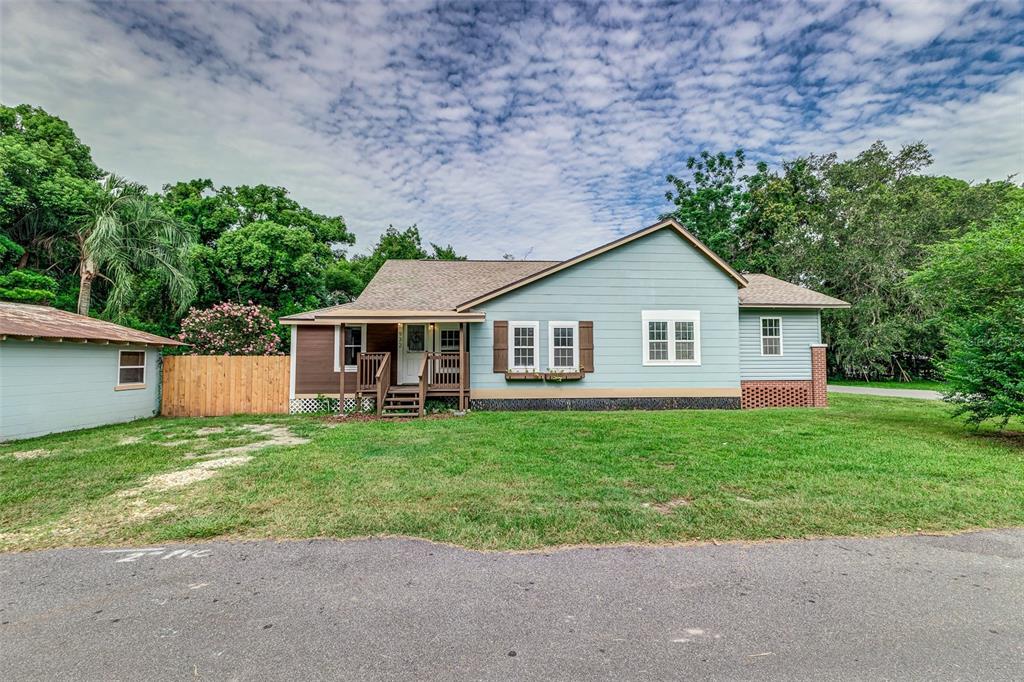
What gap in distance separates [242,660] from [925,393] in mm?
21619

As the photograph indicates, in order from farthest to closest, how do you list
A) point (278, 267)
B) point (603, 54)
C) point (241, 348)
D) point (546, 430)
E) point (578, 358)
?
point (278, 267) → point (241, 348) → point (578, 358) → point (603, 54) → point (546, 430)

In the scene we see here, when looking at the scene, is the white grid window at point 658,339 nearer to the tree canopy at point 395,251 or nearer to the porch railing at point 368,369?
the porch railing at point 368,369

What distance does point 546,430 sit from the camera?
9055 millimetres

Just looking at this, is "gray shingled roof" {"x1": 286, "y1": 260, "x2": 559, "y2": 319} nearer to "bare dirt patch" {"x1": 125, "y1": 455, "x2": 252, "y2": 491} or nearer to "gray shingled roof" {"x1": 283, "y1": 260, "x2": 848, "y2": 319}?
"gray shingled roof" {"x1": 283, "y1": 260, "x2": 848, "y2": 319}

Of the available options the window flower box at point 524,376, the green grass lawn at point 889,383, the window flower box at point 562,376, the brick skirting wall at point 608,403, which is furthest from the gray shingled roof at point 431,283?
the green grass lawn at point 889,383

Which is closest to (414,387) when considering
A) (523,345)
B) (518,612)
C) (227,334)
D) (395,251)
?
(523,345)

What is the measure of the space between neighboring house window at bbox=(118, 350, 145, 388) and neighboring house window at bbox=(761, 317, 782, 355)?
60.4 feet

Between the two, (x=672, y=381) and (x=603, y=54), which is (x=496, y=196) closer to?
(x=603, y=54)

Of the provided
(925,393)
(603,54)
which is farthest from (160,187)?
(925,393)

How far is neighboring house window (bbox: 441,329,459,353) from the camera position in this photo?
13469mm

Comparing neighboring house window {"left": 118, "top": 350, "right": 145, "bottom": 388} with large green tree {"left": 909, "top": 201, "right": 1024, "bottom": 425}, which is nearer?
large green tree {"left": 909, "top": 201, "right": 1024, "bottom": 425}

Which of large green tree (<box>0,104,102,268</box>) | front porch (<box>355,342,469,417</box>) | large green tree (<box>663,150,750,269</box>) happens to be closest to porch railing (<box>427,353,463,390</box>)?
front porch (<box>355,342,469,417</box>)

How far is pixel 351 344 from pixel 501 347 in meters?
4.79

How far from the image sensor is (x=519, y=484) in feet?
17.5
